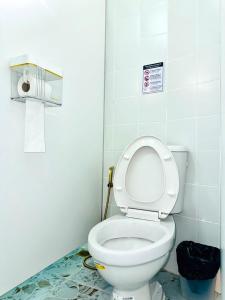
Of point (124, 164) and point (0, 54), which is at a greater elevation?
point (0, 54)

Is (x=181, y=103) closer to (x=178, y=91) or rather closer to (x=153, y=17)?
(x=178, y=91)

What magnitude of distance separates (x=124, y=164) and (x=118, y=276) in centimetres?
62

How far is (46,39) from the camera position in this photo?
1263mm

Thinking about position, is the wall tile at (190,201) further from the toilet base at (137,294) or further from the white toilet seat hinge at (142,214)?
the toilet base at (137,294)

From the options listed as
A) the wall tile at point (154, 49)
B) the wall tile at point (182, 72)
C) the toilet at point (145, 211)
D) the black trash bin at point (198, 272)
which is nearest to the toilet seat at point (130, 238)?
the toilet at point (145, 211)

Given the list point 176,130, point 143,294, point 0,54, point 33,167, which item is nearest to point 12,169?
point 33,167

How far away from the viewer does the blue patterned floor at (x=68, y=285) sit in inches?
44.1

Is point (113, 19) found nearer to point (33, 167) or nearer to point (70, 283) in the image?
point (33, 167)

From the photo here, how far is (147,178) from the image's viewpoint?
4.28ft

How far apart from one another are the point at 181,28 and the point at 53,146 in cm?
107

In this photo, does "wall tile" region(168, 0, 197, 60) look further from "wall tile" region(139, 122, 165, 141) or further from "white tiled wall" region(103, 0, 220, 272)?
"wall tile" region(139, 122, 165, 141)

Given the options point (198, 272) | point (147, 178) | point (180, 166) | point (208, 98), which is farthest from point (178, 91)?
point (198, 272)

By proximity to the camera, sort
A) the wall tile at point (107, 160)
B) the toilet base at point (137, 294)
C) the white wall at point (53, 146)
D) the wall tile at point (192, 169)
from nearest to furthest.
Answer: the toilet base at point (137, 294) < the white wall at point (53, 146) < the wall tile at point (192, 169) < the wall tile at point (107, 160)

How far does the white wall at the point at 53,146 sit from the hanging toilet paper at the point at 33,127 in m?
0.08
